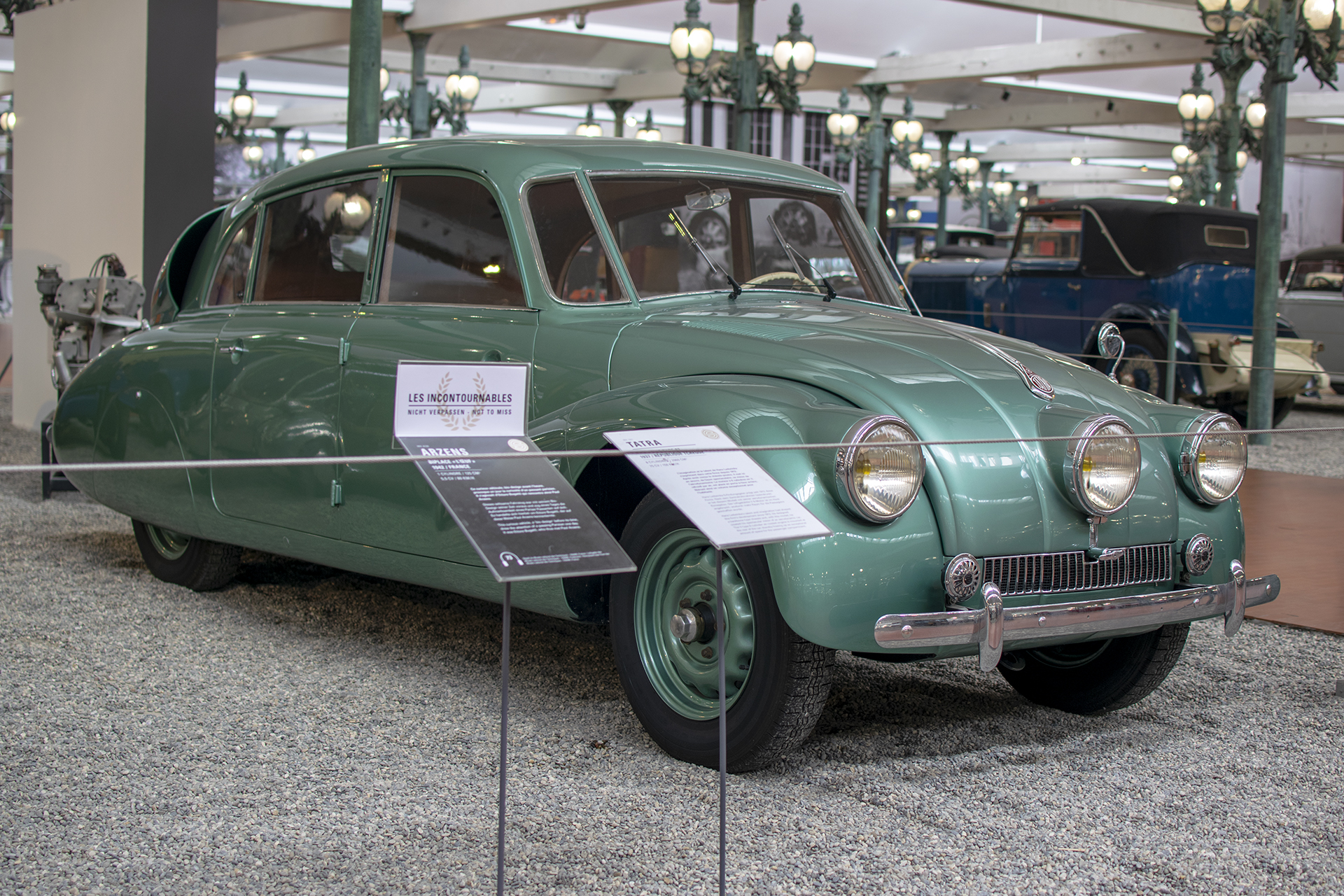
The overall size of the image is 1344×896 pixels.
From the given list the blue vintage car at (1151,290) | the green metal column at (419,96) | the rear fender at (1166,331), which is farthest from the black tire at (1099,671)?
the green metal column at (419,96)

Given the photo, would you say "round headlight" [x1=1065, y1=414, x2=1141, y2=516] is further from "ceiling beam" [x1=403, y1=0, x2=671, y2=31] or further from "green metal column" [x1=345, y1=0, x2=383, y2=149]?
"ceiling beam" [x1=403, y1=0, x2=671, y2=31]

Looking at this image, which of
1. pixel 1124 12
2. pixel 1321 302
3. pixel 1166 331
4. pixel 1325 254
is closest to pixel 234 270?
pixel 1166 331

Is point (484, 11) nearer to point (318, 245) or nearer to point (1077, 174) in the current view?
point (318, 245)

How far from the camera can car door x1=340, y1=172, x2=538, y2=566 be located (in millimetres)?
3830

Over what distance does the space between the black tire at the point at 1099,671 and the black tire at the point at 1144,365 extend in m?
8.08

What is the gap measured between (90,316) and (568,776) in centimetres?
581

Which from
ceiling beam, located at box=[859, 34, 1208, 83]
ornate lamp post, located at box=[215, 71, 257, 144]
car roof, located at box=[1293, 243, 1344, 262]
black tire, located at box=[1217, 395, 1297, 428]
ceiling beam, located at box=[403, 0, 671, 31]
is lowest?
black tire, located at box=[1217, 395, 1297, 428]

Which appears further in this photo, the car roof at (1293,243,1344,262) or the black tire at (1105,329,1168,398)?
the car roof at (1293,243,1344,262)

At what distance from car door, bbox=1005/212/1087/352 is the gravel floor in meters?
8.86

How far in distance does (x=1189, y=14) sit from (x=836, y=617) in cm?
1863

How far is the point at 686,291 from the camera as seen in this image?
393 centimetres

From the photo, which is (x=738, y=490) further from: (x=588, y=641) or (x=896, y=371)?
(x=588, y=641)

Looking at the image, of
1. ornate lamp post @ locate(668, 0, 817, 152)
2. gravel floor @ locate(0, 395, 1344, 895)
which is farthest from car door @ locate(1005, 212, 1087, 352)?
gravel floor @ locate(0, 395, 1344, 895)

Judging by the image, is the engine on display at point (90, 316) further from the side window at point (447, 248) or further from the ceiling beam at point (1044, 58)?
the ceiling beam at point (1044, 58)
